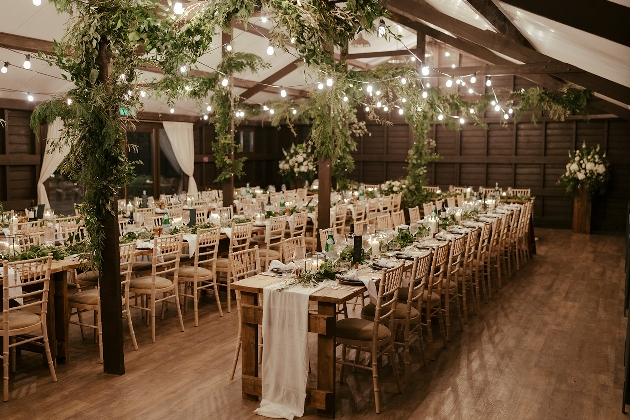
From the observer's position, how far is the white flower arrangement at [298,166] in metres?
16.2

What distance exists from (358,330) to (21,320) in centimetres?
273

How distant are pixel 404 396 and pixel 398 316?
0.71 metres

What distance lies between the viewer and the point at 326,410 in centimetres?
443

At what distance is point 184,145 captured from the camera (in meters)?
15.4

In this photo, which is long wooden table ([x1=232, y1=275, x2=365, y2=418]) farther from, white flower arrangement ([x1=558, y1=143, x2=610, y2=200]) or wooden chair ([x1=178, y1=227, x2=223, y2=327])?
white flower arrangement ([x1=558, y1=143, x2=610, y2=200])

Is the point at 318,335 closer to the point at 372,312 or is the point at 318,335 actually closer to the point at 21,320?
the point at 372,312

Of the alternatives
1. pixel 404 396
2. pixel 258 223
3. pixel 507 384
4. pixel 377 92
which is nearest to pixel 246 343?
pixel 404 396

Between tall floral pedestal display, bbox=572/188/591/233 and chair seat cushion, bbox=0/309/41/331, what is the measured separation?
40.2 ft

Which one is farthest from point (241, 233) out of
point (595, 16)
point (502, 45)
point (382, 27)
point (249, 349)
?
point (595, 16)

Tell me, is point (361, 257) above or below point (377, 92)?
below

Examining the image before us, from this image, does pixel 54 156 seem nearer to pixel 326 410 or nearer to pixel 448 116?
pixel 448 116

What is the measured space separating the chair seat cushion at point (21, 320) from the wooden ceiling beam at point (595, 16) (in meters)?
4.55

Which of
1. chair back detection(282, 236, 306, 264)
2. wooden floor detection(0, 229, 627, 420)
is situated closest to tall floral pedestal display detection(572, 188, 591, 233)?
wooden floor detection(0, 229, 627, 420)

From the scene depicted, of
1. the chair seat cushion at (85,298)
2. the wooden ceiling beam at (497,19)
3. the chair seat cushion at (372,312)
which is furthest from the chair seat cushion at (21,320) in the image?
the wooden ceiling beam at (497,19)
